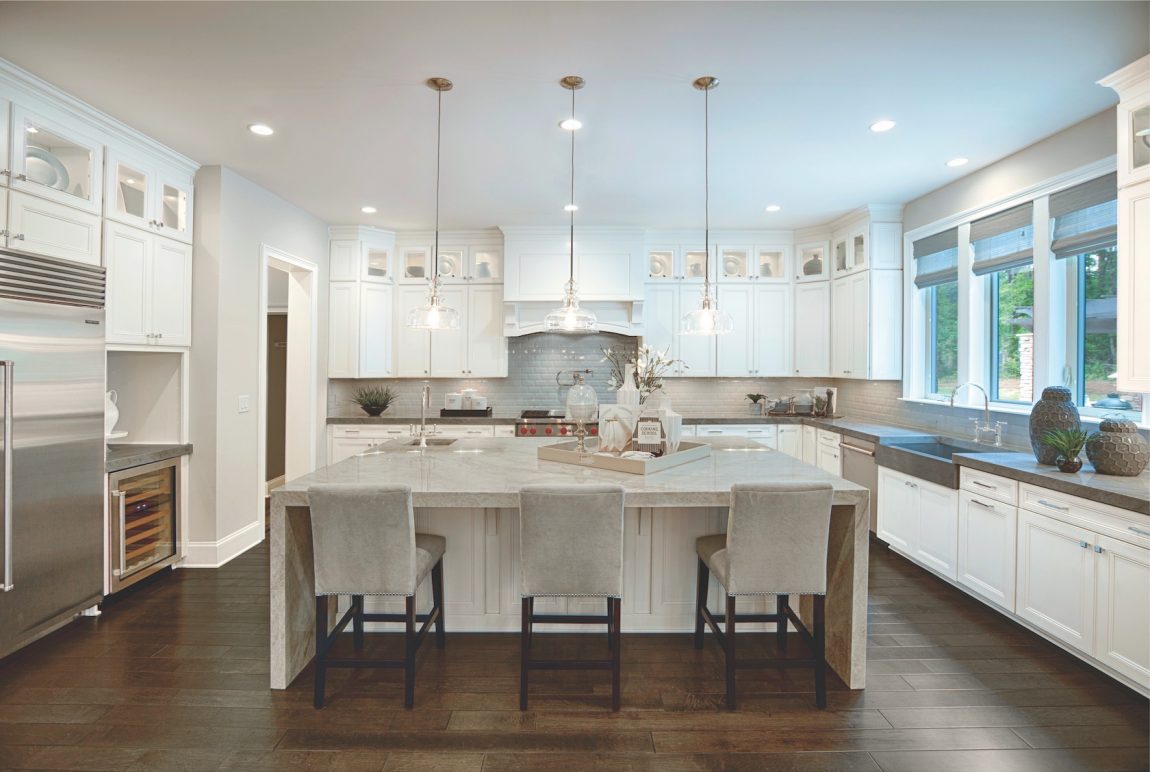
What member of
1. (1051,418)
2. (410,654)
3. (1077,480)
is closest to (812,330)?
(1051,418)

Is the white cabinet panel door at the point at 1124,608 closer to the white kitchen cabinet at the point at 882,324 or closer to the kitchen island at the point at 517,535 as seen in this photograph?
the kitchen island at the point at 517,535

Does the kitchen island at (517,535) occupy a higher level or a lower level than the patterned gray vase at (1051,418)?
lower

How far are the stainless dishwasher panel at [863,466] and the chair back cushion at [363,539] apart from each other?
3473 millimetres

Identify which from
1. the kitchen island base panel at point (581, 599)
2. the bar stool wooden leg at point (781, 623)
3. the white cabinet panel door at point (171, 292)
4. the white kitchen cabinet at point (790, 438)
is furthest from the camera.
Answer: the white kitchen cabinet at point (790, 438)

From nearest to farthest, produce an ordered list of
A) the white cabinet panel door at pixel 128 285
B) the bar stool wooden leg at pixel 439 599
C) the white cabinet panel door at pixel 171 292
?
the bar stool wooden leg at pixel 439 599, the white cabinet panel door at pixel 128 285, the white cabinet panel door at pixel 171 292

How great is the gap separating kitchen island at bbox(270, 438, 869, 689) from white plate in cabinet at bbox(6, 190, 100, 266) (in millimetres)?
1894

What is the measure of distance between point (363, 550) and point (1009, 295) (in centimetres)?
453

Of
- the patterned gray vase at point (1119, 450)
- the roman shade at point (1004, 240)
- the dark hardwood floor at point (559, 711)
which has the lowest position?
the dark hardwood floor at point (559, 711)

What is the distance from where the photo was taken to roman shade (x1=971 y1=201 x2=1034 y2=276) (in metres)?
3.78

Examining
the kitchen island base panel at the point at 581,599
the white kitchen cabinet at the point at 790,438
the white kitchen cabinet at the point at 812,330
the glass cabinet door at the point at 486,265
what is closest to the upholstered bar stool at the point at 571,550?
the kitchen island base panel at the point at 581,599

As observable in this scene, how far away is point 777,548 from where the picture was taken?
229 centimetres

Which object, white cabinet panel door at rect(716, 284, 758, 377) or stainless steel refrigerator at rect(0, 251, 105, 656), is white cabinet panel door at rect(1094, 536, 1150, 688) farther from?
stainless steel refrigerator at rect(0, 251, 105, 656)

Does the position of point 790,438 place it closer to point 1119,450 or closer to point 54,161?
point 1119,450

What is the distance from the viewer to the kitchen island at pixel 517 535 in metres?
2.43
